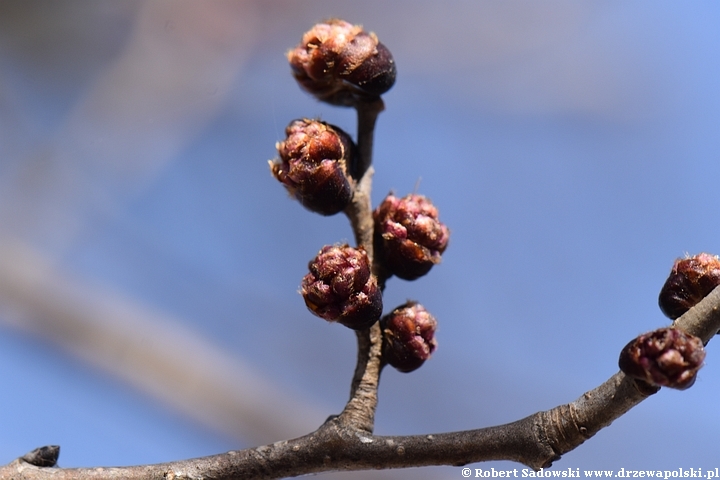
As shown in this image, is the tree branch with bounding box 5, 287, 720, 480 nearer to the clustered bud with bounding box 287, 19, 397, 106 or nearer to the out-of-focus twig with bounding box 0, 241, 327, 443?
the clustered bud with bounding box 287, 19, 397, 106

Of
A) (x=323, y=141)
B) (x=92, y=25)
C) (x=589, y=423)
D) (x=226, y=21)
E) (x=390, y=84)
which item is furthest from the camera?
(x=92, y=25)

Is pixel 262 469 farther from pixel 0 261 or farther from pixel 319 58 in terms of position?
pixel 0 261

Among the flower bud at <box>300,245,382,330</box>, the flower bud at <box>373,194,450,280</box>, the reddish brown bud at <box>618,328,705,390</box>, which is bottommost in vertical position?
the reddish brown bud at <box>618,328,705,390</box>

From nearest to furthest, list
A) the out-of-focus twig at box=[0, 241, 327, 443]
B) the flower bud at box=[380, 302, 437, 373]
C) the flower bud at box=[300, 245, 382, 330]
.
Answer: the flower bud at box=[300, 245, 382, 330], the flower bud at box=[380, 302, 437, 373], the out-of-focus twig at box=[0, 241, 327, 443]

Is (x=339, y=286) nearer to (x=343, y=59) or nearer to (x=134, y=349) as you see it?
(x=343, y=59)

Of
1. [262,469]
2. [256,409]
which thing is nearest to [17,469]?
[262,469]

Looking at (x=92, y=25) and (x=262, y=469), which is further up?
(x=92, y=25)

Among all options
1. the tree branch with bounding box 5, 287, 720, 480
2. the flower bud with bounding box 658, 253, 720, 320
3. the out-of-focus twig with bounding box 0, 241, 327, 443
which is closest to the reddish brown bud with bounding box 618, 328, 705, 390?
the tree branch with bounding box 5, 287, 720, 480
